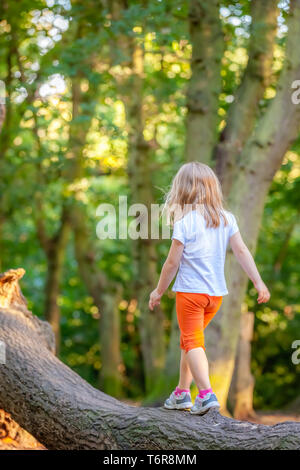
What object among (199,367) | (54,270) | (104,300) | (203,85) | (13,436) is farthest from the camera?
(54,270)

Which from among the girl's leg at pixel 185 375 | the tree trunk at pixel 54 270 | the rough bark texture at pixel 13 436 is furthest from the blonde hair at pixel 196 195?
the tree trunk at pixel 54 270

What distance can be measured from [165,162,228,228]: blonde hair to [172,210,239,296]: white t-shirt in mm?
45

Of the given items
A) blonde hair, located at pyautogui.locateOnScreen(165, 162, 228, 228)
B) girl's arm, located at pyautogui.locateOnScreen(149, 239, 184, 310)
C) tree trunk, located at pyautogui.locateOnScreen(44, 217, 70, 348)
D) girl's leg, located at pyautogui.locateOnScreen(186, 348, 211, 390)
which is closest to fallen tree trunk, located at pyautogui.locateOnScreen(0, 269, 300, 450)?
girl's leg, located at pyautogui.locateOnScreen(186, 348, 211, 390)

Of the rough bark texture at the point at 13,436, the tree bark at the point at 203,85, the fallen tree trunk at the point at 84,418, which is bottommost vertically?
the rough bark texture at the point at 13,436

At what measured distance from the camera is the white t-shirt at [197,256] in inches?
146

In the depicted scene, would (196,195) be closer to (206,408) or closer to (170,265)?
(170,265)

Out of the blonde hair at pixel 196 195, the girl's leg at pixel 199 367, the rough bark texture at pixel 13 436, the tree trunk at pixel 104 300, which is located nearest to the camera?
the girl's leg at pixel 199 367

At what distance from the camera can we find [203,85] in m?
6.89

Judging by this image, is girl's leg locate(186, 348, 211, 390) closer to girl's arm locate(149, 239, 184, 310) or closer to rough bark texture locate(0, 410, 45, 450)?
girl's arm locate(149, 239, 184, 310)

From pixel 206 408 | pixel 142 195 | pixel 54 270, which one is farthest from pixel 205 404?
pixel 54 270

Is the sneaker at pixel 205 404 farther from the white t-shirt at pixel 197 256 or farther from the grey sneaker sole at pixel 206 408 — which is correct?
the white t-shirt at pixel 197 256

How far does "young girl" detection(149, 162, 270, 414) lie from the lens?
12.1 feet

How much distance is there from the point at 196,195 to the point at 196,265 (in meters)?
0.42

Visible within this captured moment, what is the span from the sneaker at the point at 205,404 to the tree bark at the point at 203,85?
3556 mm
